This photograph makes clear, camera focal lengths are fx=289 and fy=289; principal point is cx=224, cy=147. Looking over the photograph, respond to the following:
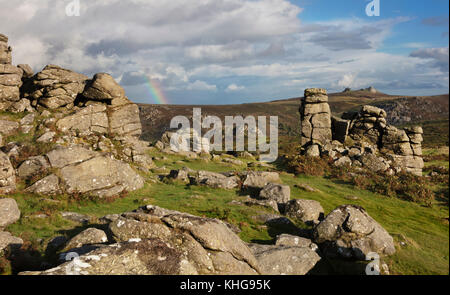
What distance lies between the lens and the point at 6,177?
21.6 meters

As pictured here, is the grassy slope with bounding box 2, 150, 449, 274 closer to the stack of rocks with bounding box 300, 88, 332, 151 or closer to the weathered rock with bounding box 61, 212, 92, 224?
the weathered rock with bounding box 61, 212, 92, 224

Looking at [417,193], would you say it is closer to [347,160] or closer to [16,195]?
[347,160]

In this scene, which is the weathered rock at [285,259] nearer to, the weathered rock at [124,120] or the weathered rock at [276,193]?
the weathered rock at [276,193]

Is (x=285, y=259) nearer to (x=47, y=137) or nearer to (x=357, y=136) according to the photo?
(x=47, y=137)

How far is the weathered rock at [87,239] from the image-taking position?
1279cm

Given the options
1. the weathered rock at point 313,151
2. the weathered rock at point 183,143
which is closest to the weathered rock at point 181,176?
the weathered rock at point 183,143

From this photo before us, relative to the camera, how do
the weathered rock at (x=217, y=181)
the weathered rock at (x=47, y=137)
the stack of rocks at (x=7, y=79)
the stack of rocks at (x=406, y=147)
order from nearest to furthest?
the weathered rock at (x=217, y=181) < the weathered rock at (x=47, y=137) < the stack of rocks at (x=7, y=79) < the stack of rocks at (x=406, y=147)

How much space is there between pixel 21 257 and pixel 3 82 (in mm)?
31820

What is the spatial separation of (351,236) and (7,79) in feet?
135

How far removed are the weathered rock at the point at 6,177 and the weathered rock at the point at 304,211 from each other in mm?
21147

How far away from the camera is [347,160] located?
Answer: 144ft

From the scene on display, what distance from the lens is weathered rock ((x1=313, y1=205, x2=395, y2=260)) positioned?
54.0 feet

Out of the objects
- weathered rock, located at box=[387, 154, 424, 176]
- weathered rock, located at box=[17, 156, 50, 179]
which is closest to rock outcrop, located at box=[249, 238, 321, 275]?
weathered rock, located at box=[17, 156, 50, 179]
